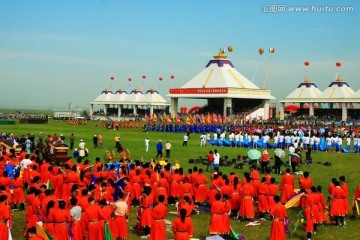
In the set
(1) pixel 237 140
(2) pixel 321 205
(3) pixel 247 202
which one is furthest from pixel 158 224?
(1) pixel 237 140

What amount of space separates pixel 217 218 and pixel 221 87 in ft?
212

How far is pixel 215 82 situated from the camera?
82.2m

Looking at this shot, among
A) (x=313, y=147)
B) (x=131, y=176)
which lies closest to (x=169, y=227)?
(x=131, y=176)

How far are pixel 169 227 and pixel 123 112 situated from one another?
99514 millimetres

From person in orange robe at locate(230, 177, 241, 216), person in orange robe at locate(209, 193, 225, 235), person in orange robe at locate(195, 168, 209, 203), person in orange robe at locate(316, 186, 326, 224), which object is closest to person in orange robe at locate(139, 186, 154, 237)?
person in orange robe at locate(209, 193, 225, 235)

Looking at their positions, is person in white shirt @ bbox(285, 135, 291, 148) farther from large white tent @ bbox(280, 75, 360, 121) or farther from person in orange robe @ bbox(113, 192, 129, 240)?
large white tent @ bbox(280, 75, 360, 121)

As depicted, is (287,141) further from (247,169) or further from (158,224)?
(158,224)

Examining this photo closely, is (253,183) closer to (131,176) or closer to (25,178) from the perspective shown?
(131,176)

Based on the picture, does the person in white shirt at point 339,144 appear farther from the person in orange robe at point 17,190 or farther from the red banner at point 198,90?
the red banner at point 198,90

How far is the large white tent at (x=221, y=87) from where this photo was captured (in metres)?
77.2

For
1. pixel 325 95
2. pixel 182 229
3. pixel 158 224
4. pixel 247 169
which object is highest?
pixel 325 95

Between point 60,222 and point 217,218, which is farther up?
point 60,222

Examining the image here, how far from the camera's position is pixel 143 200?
49.0 feet

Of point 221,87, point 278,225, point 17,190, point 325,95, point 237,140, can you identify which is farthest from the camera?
point 325,95
